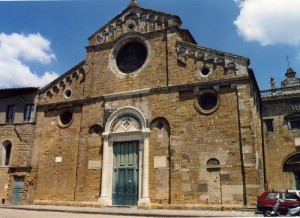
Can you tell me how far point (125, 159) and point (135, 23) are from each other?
8073mm

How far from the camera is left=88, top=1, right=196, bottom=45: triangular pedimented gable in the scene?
59.3 feet

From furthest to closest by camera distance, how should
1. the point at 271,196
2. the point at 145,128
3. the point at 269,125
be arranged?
the point at 269,125, the point at 145,128, the point at 271,196

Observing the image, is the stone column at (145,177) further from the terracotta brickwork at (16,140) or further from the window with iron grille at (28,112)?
the window with iron grille at (28,112)

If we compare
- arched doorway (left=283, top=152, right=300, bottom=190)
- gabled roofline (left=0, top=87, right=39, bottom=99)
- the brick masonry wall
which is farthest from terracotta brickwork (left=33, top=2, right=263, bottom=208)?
arched doorway (left=283, top=152, right=300, bottom=190)

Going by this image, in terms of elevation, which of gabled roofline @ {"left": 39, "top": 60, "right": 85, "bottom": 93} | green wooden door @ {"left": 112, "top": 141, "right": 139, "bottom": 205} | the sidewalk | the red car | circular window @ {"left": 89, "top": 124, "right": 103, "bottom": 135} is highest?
gabled roofline @ {"left": 39, "top": 60, "right": 85, "bottom": 93}

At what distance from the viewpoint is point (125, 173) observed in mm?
16766

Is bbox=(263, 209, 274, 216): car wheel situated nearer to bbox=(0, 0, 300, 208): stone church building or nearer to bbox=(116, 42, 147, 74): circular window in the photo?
bbox=(0, 0, 300, 208): stone church building

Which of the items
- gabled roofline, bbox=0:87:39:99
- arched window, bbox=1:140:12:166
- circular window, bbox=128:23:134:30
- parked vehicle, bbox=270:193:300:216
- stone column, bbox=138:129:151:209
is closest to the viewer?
parked vehicle, bbox=270:193:300:216

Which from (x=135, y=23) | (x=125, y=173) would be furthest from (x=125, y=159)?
(x=135, y=23)

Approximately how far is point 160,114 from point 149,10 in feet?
21.1

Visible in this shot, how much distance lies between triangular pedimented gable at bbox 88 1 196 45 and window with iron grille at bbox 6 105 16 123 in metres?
6.66

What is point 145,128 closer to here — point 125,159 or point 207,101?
point 125,159

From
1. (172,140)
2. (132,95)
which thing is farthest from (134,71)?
(172,140)

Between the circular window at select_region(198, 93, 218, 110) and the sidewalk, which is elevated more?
the circular window at select_region(198, 93, 218, 110)
